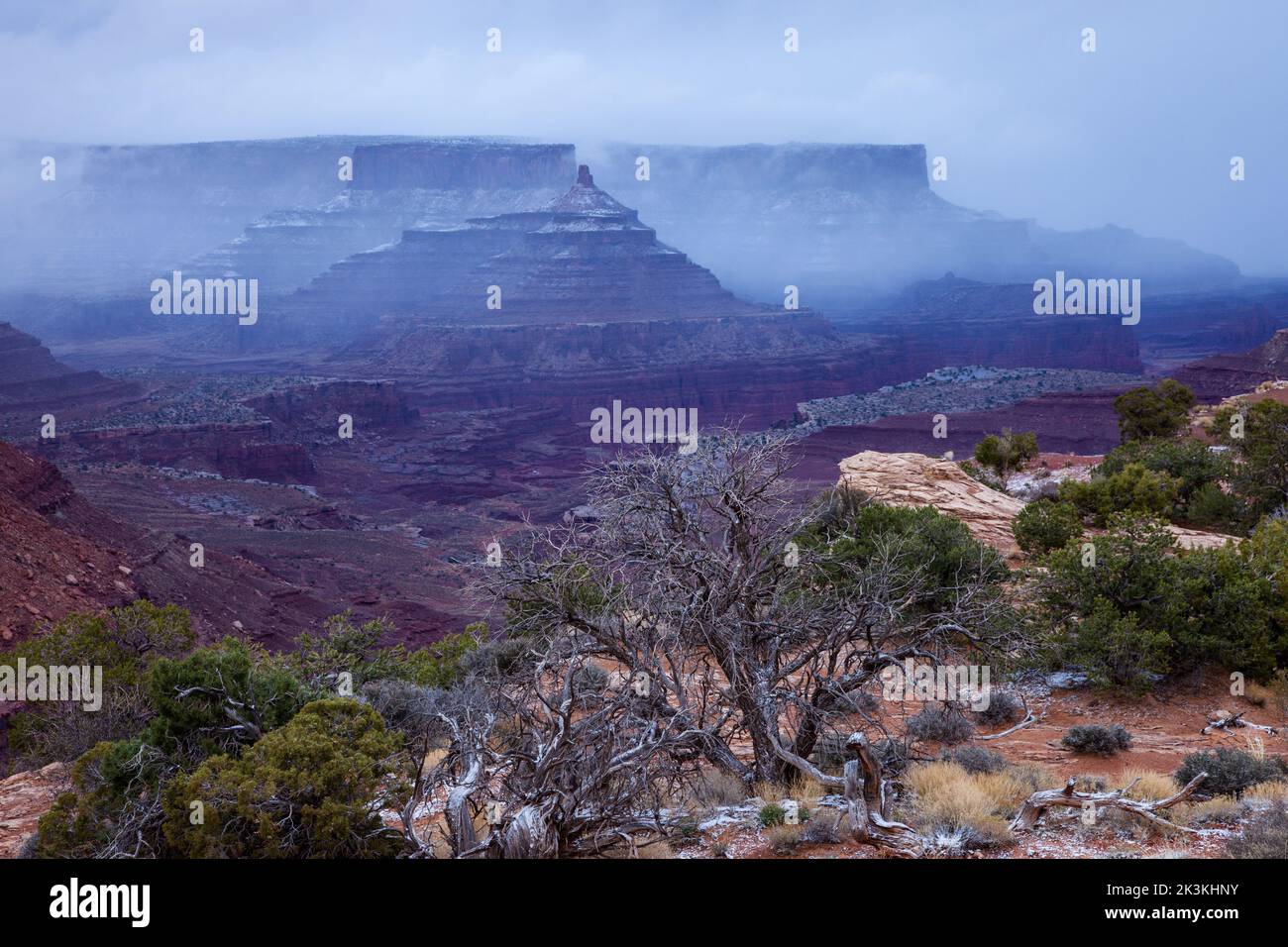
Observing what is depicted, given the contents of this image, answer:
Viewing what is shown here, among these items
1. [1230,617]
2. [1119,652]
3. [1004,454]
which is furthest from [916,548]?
[1004,454]

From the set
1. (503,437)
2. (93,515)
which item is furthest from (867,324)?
(93,515)

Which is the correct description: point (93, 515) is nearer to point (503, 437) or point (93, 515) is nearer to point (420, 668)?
point (420, 668)

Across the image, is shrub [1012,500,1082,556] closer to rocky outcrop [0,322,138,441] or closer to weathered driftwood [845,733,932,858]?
weathered driftwood [845,733,932,858]

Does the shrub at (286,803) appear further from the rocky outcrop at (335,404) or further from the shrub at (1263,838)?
the rocky outcrop at (335,404)

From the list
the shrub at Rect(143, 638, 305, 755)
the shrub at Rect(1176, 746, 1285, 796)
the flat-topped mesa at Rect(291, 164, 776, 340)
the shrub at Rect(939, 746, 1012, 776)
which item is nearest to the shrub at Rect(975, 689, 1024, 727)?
the shrub at Rect(939, 746, 1012, 776)

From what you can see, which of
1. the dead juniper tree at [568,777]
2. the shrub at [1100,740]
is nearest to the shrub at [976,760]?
the shrub at [1100,740]
